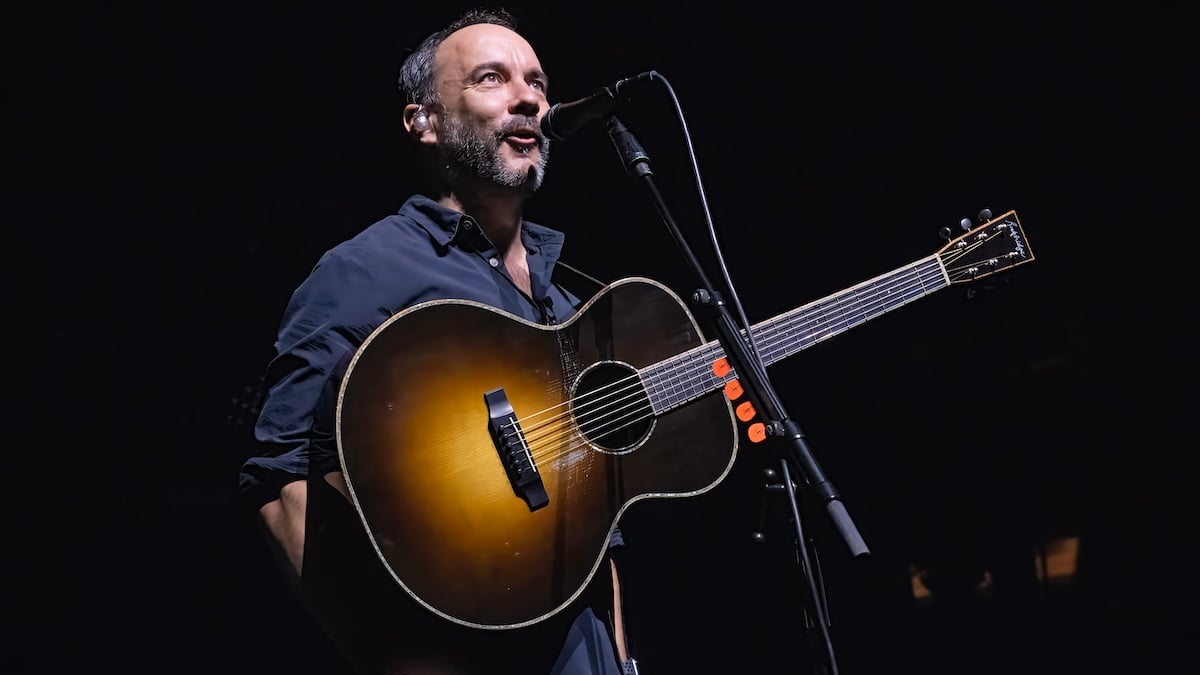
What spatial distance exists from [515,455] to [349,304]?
41 cm

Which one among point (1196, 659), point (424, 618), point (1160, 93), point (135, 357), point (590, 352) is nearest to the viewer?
point (424, 618)

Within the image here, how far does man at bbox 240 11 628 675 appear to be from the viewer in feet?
4.88

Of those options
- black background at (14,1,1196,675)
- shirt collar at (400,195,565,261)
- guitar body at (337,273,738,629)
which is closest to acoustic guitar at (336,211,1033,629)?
guitar body at (337,273,738,629)

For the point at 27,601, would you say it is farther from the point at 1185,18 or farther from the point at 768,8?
the point at 1185,18

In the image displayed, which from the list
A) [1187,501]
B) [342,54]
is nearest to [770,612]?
[1187,501]

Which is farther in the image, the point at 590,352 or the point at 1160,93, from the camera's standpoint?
the point at 1160,93

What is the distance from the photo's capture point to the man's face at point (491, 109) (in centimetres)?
201

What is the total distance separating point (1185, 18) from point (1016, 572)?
178 centimetres

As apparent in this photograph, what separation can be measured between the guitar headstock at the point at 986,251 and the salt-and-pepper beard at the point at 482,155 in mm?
949

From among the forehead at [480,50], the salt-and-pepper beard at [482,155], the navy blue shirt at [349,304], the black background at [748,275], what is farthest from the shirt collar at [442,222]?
the black background at [748,275]

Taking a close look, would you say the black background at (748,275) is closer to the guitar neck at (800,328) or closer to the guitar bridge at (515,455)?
the guitar neck at (800,328)

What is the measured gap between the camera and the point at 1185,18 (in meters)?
2.72

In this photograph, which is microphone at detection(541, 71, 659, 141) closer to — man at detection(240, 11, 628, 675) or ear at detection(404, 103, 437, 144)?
man at detection(240, 11, 628, 675)

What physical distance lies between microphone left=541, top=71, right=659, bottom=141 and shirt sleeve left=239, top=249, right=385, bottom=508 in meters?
0.49
